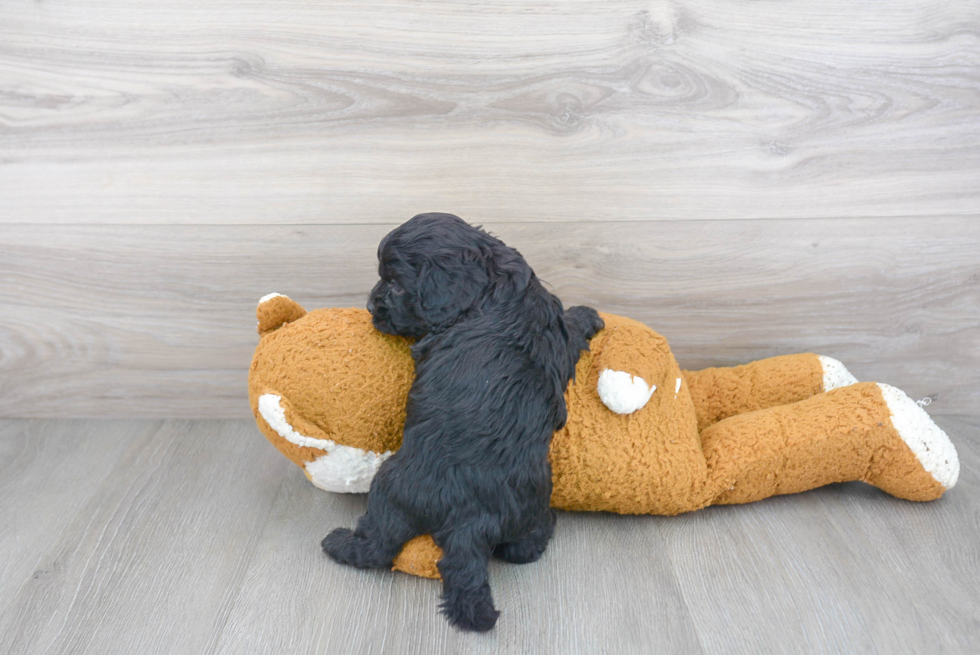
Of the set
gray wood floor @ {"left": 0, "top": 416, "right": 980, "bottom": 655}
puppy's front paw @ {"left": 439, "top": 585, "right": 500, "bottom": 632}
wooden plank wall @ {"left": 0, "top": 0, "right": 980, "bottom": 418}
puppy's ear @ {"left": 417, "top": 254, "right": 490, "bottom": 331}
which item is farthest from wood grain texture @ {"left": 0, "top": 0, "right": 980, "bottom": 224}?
puppy's front paw @ {"left": 439, "top": 585, "right": 500, "bottom": 632}

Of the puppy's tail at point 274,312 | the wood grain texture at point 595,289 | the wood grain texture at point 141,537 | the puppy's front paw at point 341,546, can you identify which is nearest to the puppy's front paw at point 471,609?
the puppy's front paw at point 341,546

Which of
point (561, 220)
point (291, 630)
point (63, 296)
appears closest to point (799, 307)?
point (561, 220)

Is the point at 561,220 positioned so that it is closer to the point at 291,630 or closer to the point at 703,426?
the point at 703,426

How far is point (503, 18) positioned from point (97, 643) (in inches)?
38.6

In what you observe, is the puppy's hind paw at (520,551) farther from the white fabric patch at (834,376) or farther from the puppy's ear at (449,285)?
the white fabric patch at (834,376)

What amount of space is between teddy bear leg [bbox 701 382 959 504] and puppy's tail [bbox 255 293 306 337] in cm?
60

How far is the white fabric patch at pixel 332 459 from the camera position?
2.83 ft

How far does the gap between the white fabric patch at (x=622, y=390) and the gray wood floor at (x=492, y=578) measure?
0.19 m

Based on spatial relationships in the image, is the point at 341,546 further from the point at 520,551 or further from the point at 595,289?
the point at 595,289

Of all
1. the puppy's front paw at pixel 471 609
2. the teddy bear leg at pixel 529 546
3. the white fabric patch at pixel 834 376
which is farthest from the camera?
the white fabric patch at pixel 834 376

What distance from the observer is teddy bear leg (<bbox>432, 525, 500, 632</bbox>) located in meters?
0.76

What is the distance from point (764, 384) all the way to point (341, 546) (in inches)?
26.2

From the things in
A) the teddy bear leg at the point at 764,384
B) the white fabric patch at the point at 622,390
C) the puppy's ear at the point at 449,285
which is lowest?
the teddy bear leg at the point at 764,384

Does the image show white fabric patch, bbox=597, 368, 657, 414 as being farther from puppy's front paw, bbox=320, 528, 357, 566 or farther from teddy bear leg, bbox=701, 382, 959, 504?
puppy's front paw, bbox=320, 528, 357, 566
